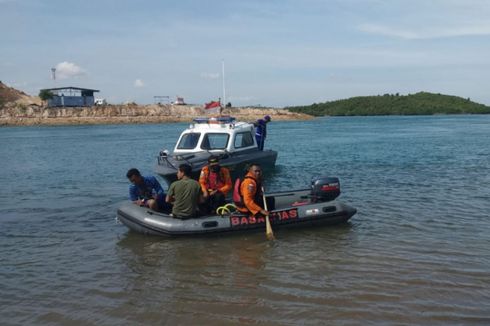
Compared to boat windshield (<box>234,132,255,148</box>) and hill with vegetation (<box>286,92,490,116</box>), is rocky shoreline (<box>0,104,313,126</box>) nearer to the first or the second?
hill with vegetation (<box>286,92,490,116</box>)

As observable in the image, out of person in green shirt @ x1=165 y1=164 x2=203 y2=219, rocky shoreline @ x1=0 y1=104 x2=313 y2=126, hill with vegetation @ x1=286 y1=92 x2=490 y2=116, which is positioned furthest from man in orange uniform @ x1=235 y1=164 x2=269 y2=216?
hill with vegetation @ x1=286 y1=92 x2=490 y2=116

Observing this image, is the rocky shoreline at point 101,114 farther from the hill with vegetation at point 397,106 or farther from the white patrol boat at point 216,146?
the white patrol boat at point 216,146

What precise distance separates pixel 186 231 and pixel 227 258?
1224 millimetres

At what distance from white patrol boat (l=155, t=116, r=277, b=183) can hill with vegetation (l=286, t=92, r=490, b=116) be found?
127 metres

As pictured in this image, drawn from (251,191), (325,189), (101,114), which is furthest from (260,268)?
(101,114)

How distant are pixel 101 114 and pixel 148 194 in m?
76.7

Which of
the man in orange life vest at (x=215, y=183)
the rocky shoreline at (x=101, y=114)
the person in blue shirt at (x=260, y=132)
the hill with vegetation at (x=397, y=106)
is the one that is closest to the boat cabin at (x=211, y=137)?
the person in blue shirt at (x=260, y=132)

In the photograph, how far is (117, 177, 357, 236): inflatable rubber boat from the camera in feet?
28.9

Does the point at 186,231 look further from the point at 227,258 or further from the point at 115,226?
the point at 115,226

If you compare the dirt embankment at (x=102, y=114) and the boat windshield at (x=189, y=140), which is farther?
the dirt embankment at (x=102, y=114)

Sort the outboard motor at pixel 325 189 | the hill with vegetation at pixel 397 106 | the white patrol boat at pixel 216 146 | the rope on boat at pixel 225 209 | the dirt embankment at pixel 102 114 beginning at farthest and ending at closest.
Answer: the hill with vegetation at pixel 397 106 < the dirt embankment at pixel 102 114 < the white patrol boat at pixel 216 146 < the outboard motor at pixel 325 189 < the rope on boat at pixel 225 209

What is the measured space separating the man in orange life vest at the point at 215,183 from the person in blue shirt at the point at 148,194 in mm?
839

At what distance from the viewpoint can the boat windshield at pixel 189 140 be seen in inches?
595

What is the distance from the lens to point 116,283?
688 cm
